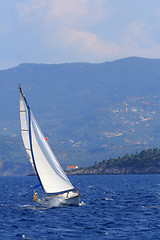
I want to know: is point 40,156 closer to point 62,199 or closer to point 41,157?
point 41,157

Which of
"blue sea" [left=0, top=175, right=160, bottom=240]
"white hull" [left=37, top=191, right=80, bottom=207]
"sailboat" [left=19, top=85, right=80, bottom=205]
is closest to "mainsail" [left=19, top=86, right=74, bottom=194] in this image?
"sailboat" [left=19, top=85, right=80, bottom=205]

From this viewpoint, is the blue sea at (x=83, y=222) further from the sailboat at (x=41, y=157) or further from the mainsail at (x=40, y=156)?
the mainsail at (x=40, y=156)

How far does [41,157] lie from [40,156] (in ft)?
0.67

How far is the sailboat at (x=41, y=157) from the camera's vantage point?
6769 cm

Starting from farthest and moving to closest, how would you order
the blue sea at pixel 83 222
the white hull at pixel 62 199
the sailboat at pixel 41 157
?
1. the white hull at pixel 62 199
2. the sailboat at pixel 41 157
3. the blue sea at pixel 83 222

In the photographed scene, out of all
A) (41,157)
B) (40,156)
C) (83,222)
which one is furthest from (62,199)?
(83,222)

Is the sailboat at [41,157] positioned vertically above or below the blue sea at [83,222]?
above

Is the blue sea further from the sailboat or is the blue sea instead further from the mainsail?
the mainsail

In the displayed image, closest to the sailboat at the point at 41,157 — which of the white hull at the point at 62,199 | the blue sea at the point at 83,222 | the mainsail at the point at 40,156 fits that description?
the mainsail at the point at 40,156

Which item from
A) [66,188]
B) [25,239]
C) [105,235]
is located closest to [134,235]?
[105,235]

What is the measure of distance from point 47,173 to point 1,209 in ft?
45.7

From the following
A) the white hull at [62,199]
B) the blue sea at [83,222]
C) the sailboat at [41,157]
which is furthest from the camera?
the white hull at [62,199]

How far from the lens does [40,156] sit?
68812 mm

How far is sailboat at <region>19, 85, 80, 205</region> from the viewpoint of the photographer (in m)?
67.7
